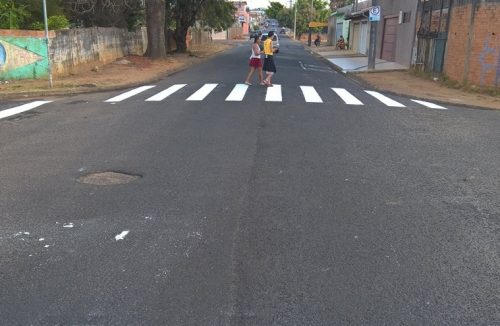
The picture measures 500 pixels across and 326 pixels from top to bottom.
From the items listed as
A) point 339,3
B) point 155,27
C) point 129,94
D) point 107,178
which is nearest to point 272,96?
point 129,94

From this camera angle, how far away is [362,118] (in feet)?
36.7

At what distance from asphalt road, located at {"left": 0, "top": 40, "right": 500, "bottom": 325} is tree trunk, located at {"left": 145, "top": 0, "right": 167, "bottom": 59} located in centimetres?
1757

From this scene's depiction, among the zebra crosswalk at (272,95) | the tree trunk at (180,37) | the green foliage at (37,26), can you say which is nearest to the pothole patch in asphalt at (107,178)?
the zebra crosswalk at (272,95)

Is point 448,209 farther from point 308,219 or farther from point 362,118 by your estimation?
point 362,118

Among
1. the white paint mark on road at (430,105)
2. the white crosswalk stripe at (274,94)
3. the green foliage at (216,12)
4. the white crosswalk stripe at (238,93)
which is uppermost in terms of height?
the green foliage at (216,12)

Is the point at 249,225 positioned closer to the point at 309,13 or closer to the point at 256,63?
the point at 256,63

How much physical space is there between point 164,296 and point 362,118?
8339mm

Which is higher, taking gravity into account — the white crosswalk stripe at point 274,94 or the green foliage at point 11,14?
the green foliage at point 11,14

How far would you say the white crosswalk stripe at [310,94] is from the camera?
13.8 m

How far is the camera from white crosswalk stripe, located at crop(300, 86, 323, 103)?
45.2ft

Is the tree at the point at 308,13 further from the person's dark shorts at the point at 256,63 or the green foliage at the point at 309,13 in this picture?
the person's dark shorts at the point at 256,63

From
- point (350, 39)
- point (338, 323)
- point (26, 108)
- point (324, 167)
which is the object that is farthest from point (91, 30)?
point (350, 39)

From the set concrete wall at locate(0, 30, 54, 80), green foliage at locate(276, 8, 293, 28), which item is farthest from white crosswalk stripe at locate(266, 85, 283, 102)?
green foliage at locate(276, 8, 293, 28)

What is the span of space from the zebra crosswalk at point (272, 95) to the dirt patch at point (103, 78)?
5.16 feet
